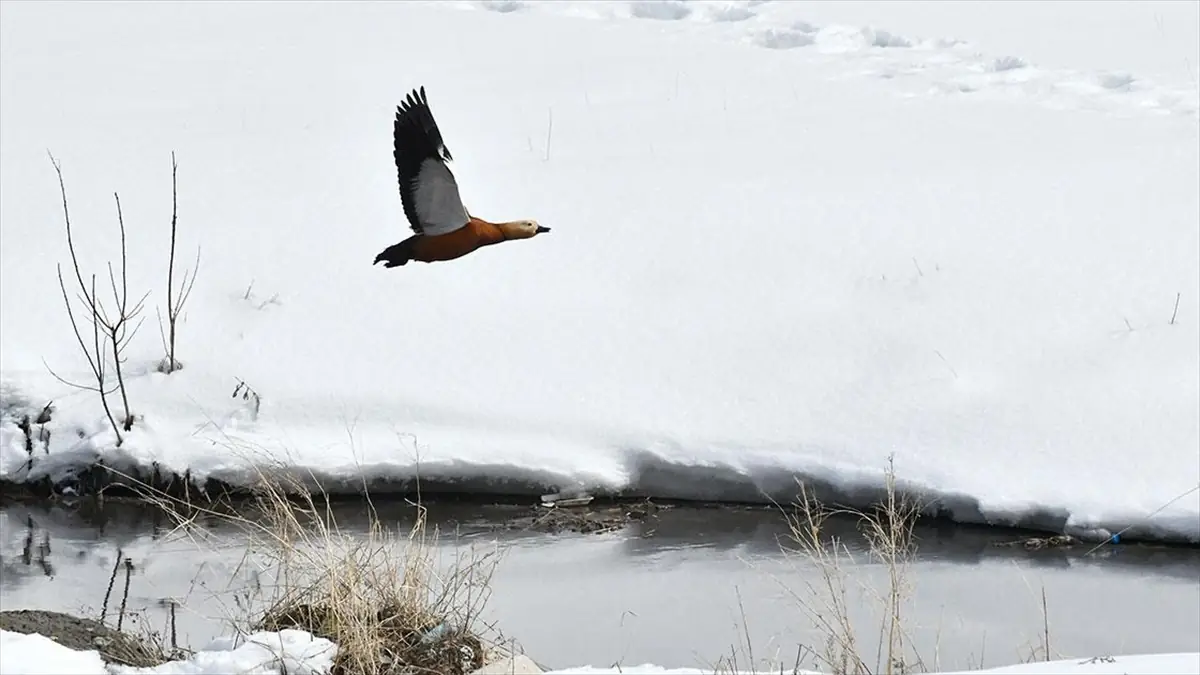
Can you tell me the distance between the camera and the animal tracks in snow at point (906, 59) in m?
10.5

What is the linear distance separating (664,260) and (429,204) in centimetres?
380

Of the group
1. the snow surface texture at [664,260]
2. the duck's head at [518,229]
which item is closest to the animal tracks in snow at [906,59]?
the snow surface texture at [664,260]

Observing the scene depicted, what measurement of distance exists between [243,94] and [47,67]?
5.22ft

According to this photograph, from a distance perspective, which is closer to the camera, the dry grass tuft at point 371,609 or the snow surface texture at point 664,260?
the dry grass tuft at point 371,609

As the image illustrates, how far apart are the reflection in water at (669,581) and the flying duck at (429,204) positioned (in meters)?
1.27

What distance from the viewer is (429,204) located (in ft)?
15.8

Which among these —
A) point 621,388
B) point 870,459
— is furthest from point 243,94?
point 870,459

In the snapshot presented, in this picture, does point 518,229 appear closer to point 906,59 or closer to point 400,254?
point 400,254

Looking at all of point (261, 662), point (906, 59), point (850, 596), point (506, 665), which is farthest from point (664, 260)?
point (261, 662)

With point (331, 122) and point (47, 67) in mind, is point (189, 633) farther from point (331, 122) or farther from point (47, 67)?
point (47, 67)

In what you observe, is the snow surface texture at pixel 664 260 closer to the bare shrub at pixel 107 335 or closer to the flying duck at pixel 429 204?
the bare shrub at pixel 107 335

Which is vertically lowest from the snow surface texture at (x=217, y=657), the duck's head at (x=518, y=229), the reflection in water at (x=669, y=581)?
the reflection in water at (x=669, y=581)

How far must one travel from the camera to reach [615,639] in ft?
17.5

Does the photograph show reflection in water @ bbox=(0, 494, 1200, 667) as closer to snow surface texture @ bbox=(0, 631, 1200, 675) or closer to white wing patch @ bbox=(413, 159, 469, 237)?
snow surface texture @ bbox=(0, 631, 1200, 675)
